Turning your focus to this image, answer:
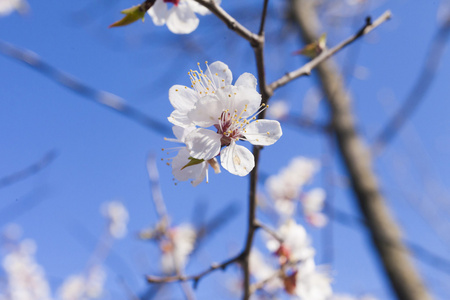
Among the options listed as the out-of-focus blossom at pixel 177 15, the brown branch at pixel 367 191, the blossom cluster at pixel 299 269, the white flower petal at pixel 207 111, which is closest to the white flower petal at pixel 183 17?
the out-of-focus blossom at pixel 177 15

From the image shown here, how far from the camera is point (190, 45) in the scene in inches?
118

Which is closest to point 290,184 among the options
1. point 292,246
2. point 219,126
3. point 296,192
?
point 296,192

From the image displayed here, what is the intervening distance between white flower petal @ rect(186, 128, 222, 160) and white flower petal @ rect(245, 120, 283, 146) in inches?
2.4

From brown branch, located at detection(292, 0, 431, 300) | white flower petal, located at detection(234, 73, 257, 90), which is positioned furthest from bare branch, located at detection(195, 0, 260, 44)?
brown branch, located at detection(292, 0, 431, 300)

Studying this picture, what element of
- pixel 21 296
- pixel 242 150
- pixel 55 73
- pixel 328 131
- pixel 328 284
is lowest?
pixel 21 296

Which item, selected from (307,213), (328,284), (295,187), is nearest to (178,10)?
(328,284)

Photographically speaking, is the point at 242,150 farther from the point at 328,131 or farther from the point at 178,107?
the point at 328,131

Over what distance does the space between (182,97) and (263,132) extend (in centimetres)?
16

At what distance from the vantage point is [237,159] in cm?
61

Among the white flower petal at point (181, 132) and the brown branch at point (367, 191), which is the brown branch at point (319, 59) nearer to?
the white flower petal at point (181, 132)

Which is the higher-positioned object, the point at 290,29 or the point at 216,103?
the point at 216,103

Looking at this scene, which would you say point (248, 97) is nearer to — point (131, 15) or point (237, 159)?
point (237, 159)

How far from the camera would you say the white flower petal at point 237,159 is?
573mm

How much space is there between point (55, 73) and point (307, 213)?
1594mm
